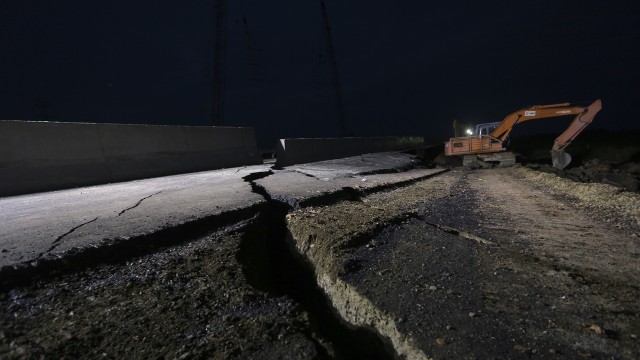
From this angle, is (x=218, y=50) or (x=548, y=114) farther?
(x=218, y=50)

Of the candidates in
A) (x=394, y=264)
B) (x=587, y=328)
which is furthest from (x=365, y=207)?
(x=587, y=328)

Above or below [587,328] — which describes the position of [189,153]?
above

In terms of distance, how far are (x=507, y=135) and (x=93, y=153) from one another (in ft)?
42.1

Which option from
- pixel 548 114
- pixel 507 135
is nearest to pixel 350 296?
pixel 548 114

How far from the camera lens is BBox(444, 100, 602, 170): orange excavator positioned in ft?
32.6

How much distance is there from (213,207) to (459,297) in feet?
7.79

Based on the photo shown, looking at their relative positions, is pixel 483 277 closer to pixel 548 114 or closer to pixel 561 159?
pixel 561 159

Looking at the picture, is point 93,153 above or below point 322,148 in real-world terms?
above

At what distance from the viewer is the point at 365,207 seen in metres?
3.50

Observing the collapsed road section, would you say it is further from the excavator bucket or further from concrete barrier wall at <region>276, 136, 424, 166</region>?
the excavator bucket

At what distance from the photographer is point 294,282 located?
220cm

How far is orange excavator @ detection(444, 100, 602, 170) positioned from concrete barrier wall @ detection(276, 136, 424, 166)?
3.94 metres

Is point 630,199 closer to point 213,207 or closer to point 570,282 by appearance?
point 570,282

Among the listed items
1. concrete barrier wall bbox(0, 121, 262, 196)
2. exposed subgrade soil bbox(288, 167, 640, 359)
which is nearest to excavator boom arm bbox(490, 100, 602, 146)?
exposed subgrade soil bbox(288, 167, 640, 359)
